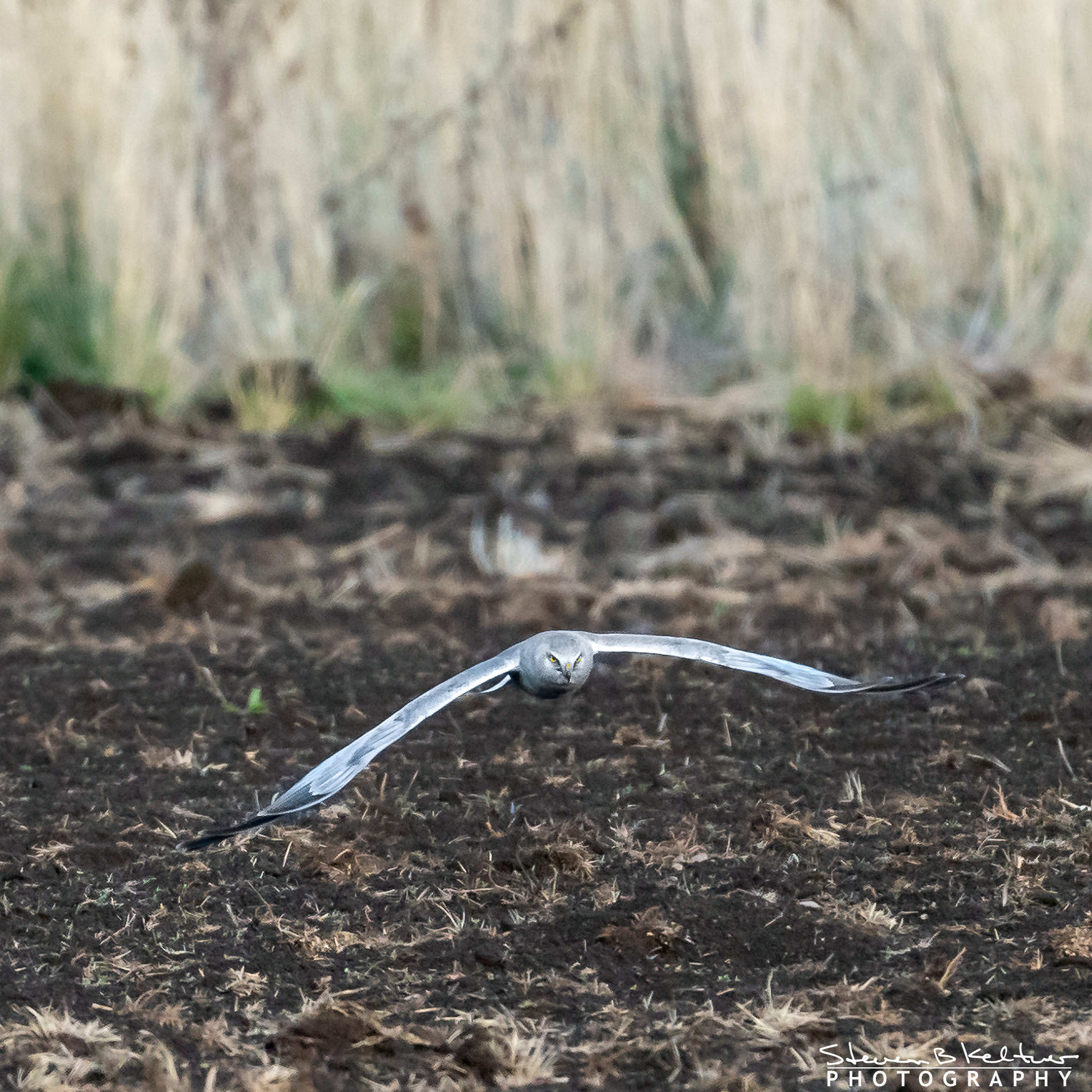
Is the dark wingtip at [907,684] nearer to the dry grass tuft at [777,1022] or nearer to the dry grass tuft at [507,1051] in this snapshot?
the dry grass tuft at [777,1022]

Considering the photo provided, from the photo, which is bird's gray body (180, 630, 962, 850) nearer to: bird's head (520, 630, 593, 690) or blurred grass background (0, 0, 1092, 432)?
bird's head (520, 630, 593, 690)

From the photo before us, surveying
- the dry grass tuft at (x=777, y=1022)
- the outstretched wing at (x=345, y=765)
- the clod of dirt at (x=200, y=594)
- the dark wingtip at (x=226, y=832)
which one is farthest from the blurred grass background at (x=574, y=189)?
the dry grass tuft at (x=777, y=1022)

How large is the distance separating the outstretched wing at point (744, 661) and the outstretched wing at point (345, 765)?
0.86ft

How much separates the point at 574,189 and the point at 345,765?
2.77 meters

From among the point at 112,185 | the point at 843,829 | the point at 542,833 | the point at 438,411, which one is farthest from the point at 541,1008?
the point at 112,185

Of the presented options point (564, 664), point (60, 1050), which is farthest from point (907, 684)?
point (60, 1050)

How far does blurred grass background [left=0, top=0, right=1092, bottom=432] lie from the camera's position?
4180mm

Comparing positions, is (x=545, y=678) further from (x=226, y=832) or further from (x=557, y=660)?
(x=226, y=832)

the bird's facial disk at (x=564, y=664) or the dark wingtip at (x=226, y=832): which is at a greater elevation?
the dark wingtip at (x=226, y=832)

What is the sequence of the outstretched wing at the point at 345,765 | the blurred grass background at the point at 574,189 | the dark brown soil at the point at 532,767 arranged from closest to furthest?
the dark brown soil at the point at 532,767
the outstretched wing at the point at 345,765
the blurred grass background at the point at 574,189

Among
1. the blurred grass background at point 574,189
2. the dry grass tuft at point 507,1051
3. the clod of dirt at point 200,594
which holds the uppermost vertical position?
the blurred grass background at point 574,189

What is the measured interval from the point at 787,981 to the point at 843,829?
42cm

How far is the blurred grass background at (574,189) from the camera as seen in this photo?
4180 millimetres

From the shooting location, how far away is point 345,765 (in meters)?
1.94
